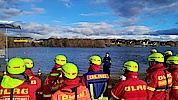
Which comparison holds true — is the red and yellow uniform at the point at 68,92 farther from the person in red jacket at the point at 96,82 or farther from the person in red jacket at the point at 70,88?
the person in red jacket at the point at 96,82

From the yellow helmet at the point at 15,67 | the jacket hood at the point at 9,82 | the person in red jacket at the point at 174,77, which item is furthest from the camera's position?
the person in red jacket at the point at 174,77

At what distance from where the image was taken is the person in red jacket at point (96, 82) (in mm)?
6365

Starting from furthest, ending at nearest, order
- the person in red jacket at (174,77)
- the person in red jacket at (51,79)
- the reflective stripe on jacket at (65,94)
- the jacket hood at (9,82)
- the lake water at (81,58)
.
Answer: the lake water at (81,58) < the person in red jacket at (174,77) < the person in red jacket at (51,79) < the jacket hood at (9,82) < the reflective stripe on jacket at (65,94)

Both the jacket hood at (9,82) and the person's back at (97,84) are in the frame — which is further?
the person's back at (97,84)

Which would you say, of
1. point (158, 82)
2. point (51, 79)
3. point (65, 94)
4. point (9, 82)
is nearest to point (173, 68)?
point (158, 82)

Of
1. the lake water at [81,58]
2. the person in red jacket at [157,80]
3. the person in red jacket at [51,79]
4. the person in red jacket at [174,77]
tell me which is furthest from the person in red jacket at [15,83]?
the lake water at [81,58]

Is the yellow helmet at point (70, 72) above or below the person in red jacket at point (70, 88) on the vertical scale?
above

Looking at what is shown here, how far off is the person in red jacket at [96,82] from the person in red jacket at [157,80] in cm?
A: 106

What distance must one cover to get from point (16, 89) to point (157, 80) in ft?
10.8

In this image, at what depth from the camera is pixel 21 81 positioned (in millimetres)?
4570

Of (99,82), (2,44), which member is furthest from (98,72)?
(2,44)

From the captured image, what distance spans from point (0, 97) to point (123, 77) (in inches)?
94.9

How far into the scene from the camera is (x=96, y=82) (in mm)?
6402

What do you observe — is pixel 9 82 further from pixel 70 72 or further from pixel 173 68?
pixel 173 68
